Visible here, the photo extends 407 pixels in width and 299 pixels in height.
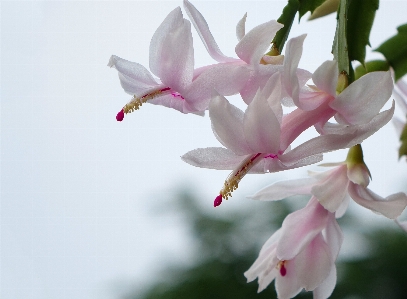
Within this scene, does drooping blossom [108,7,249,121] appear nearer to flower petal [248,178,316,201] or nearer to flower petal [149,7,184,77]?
flower petal [149,7,184,77]

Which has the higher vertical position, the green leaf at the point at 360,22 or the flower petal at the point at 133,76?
the flower petal at the point at 133,76

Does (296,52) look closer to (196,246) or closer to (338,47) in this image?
(338,47)

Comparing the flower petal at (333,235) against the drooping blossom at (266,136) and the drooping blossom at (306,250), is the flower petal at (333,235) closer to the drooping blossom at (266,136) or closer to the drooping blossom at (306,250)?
the drooping blossom at (306,250)

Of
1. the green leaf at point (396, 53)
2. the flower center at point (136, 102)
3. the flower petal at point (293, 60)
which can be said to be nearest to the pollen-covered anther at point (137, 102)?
the flower center at point (136, 102)

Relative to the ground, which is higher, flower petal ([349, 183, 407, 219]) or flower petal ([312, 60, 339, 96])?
flower petal ([312, 60, 339, 96])

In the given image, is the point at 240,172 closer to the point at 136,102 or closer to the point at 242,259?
the point at 136,102

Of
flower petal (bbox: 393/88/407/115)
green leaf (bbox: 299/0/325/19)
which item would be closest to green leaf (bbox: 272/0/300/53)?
green leaf (bbox: 299/0/325/19)
